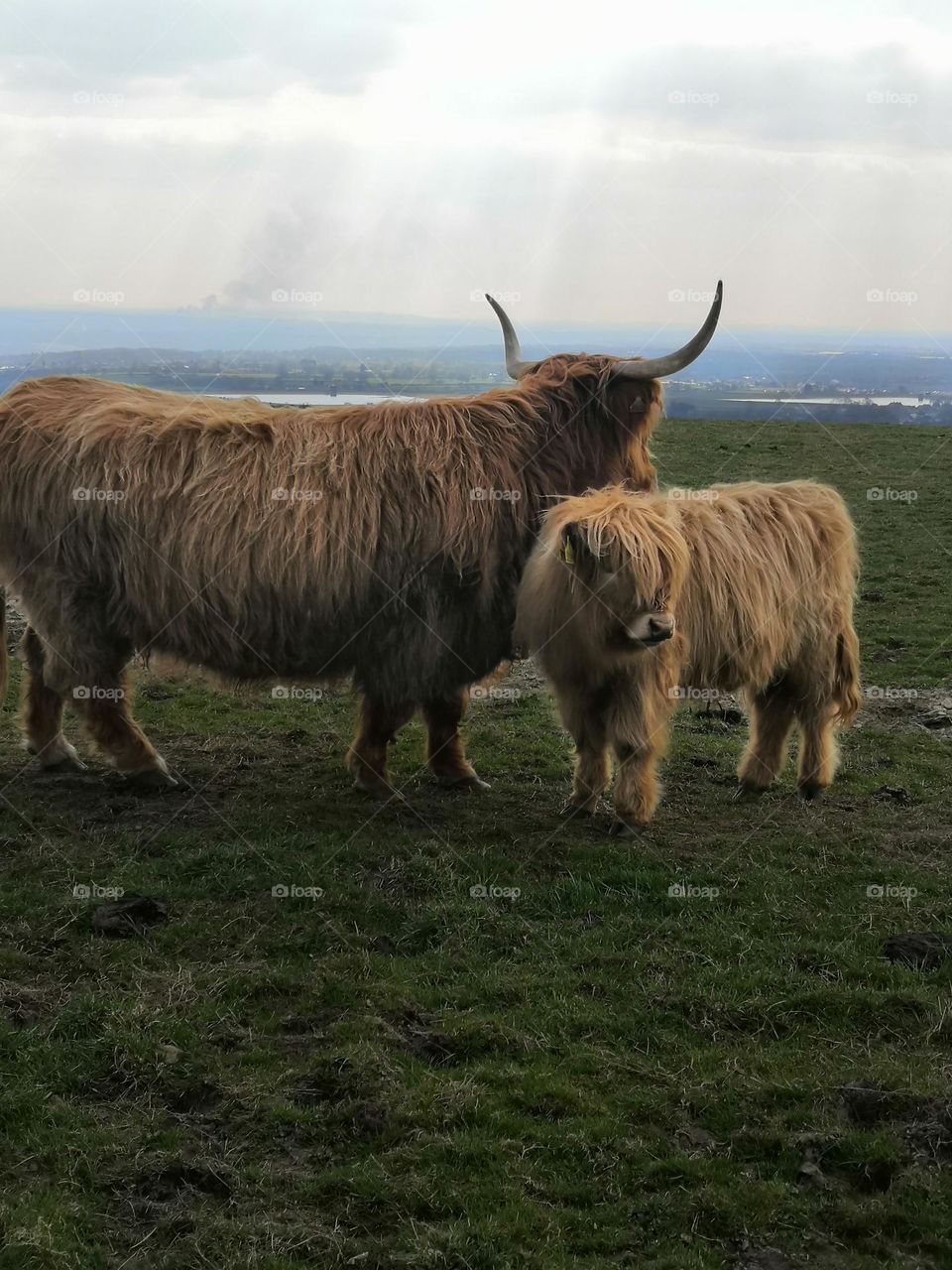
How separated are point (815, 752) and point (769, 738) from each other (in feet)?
0.76

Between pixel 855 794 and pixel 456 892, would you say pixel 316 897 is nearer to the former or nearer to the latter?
pixel 456 892

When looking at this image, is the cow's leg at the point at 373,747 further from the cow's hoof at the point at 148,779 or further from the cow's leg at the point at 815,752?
the cow's leg at the point at 815,752

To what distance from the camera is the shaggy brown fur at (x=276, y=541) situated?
215 inches

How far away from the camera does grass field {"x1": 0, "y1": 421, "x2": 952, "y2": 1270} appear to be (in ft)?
9.50

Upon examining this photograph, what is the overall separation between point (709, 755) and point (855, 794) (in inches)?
35.4

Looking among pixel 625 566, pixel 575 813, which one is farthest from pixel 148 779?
pixel 625 566

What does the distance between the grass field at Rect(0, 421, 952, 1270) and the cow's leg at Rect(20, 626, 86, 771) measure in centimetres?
14

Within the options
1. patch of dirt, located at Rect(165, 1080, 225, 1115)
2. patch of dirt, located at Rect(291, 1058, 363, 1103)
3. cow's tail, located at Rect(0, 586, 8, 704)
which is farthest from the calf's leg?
cow's tail, located at Rect(0, 586, 8, 704)

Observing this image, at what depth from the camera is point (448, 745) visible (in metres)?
6.05

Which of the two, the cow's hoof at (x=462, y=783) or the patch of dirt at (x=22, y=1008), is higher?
the cow's hoof at (x=462, y=783)

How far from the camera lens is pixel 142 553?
18.1ft

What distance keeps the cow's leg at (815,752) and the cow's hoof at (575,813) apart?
113 centimetres

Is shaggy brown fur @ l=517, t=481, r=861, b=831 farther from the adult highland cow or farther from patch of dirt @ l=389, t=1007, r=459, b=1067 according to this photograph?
patch of dirt @ l=389, t=1007, r=459, b=1067

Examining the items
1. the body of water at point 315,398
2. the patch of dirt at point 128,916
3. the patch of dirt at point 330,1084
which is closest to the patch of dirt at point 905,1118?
the patch of dirt at point 330,1084
